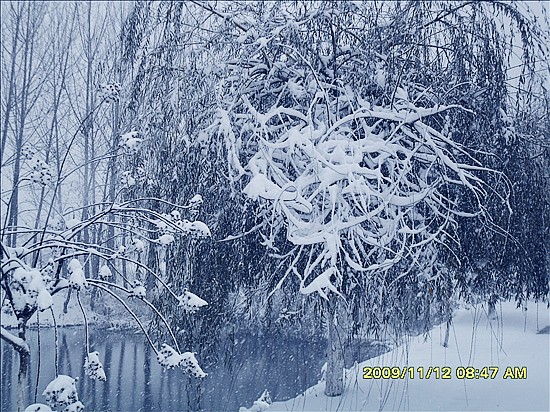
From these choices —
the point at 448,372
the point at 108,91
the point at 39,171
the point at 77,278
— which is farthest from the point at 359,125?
the point at 448,372

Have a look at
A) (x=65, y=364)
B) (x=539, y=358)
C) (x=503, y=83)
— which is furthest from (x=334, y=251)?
(x=65, y=364)

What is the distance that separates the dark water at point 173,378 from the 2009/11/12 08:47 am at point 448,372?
1.23 ft

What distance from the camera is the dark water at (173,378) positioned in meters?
5.64

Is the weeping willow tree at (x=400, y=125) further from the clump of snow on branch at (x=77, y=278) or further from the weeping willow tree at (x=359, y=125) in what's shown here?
the clump of snow on branch at (x=77, y=278)

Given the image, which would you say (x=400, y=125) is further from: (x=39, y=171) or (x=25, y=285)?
(x=25, y=285)

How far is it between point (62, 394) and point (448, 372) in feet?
13.5

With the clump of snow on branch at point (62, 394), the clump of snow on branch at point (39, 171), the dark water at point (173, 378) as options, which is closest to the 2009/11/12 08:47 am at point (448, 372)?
the dark water at point (173, 378)

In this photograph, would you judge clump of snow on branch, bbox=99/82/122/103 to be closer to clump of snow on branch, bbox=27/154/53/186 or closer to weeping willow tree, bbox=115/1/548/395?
clump of snow on branch, bbox=27/154/53/186

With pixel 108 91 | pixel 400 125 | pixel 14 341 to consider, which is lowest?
pixel 14 341

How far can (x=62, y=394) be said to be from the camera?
1680mm

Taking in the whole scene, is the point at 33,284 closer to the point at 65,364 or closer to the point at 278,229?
the point at 278,229

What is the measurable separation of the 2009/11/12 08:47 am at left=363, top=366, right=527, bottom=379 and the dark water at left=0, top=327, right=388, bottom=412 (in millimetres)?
376

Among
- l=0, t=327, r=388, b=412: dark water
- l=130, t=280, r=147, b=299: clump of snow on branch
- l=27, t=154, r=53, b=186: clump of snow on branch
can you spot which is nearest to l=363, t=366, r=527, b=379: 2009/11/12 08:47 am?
l=0, t=327, r=388, b=412: dark water

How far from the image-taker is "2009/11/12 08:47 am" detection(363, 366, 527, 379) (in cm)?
466
